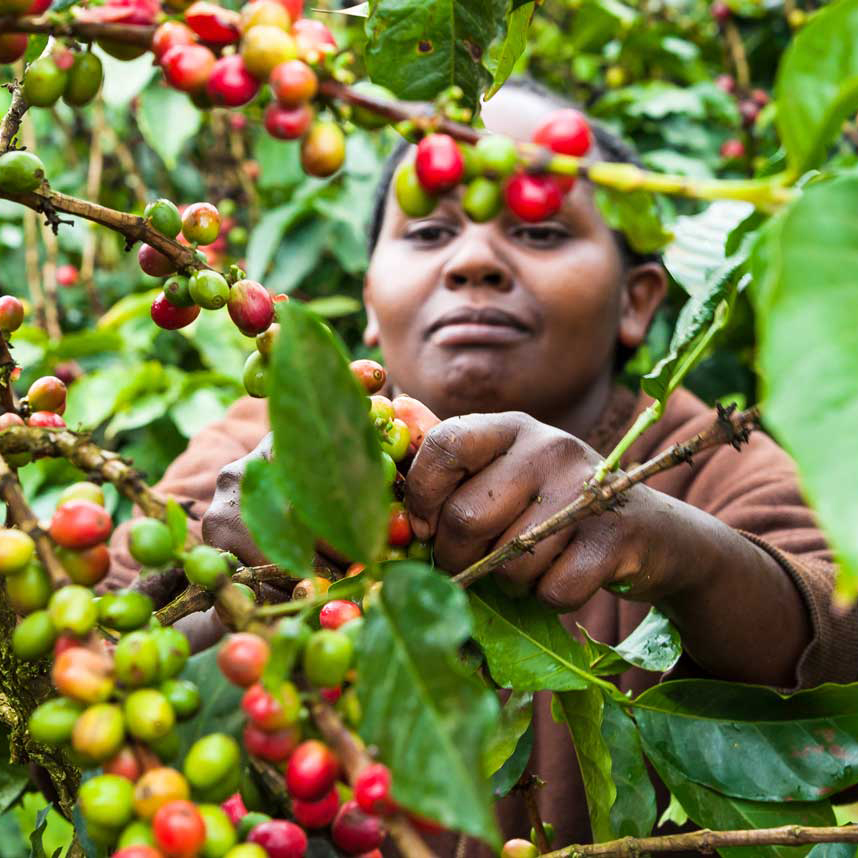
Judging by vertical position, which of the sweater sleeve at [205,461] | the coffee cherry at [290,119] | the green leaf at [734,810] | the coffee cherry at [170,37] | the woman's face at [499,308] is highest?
the coffee cherry at [170,37]

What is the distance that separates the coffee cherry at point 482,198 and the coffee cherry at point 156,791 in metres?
0.22

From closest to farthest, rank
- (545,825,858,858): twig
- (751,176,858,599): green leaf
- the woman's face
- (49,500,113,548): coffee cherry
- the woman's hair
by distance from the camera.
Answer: (751,176,858,599): green leaf < (49,500,113,548): coffee cherry < (545,825,858,858): twig < the woman's face < the woman's hair

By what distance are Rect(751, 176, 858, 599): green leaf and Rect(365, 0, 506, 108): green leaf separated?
21cm

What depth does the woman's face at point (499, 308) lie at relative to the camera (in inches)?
49.1

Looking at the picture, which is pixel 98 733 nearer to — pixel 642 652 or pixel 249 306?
pixel 249 306

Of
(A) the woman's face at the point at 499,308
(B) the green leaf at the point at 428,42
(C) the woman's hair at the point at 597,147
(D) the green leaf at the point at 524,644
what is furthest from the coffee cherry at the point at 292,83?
(C) the woman's hair at the point at 597,147

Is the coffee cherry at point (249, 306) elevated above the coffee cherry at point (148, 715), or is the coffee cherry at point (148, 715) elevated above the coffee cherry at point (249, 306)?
the coffee cherry at point (249, 306)

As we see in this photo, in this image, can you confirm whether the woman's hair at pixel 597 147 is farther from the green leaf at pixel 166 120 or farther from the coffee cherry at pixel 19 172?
the coffee cherry at pixel 19 172

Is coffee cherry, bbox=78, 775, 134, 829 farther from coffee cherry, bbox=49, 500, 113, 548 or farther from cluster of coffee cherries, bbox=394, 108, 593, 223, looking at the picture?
cluster of coffee cherries, bbox=394, 108, 593, 223

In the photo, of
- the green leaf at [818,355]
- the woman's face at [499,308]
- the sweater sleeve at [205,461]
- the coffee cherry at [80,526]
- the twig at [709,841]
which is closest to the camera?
the green leaf at [818,355]

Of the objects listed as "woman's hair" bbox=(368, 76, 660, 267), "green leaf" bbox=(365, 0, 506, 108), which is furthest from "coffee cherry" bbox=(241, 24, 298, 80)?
"woman's hair" bbox=(368, 76, 660, 267)

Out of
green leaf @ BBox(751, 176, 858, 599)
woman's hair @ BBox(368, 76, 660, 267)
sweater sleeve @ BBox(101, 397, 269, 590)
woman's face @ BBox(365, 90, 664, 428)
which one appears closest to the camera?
green leaf @ BBox(751, 176, 858, 599)

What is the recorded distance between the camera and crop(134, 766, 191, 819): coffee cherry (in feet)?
1.11

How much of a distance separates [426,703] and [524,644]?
0.28 metres
